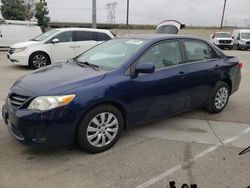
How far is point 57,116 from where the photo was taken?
3.40m

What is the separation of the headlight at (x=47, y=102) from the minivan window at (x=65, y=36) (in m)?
7.82

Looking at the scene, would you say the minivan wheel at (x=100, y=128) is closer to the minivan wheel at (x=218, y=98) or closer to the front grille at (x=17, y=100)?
the front grille at (x=17, y=100)

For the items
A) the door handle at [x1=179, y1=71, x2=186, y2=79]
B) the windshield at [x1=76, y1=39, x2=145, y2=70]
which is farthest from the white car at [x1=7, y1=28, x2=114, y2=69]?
the door handle at [x1=179, y1=71, x2=186, y2=79]

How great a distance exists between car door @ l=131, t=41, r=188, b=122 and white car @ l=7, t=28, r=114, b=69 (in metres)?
6.98

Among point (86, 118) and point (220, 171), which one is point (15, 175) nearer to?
point (86, 118)

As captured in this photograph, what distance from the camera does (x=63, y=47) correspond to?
1085 cm

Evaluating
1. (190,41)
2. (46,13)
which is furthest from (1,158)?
(46,13)

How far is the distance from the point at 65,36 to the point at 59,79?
7.59 metres

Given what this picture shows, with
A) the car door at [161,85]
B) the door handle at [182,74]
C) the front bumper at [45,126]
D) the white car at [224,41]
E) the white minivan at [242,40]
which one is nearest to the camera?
the front bumper at [45,126]

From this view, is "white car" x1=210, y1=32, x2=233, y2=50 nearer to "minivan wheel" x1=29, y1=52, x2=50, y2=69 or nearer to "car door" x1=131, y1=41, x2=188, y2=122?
"minivan wheel" x1=29, y1=52, x2=50, y2=69

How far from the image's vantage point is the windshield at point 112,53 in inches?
166

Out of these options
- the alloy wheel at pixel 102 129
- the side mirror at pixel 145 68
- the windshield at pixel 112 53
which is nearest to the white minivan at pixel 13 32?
the windshield at pixel 112 53

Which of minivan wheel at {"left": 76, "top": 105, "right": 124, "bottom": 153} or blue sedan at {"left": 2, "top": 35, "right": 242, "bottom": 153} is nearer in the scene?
blue sedan at {"left": 2, "top": 35, "right": 242, "bottom": 153}

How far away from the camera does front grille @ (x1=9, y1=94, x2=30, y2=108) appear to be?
139 inches
